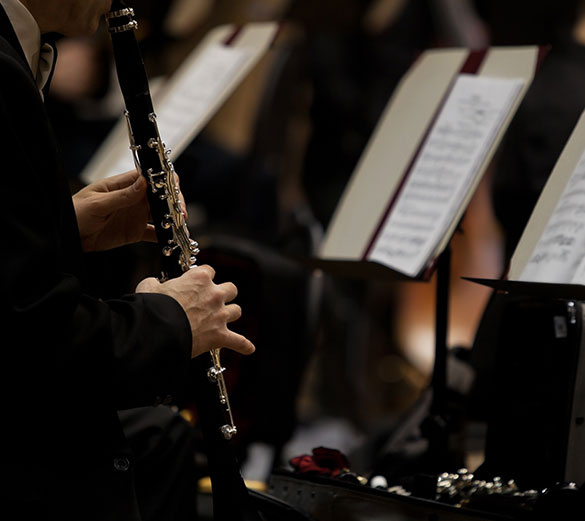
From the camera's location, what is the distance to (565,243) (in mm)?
1852

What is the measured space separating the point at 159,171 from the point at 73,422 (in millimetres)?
428

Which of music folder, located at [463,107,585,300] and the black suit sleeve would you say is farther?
music folder, located at [463,107,585,300]

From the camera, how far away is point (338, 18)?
5621 millimetres

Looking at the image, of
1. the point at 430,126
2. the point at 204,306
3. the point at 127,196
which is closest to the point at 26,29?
the point at 127,196

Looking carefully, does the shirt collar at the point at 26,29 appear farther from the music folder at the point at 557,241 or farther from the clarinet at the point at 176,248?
the music folder at the point at 557,241

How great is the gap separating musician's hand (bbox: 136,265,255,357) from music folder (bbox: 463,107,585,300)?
0.42 metres

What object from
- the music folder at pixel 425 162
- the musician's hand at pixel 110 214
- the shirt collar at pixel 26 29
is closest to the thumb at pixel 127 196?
the musician's hand at pixel 110 214

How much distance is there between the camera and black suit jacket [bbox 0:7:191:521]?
1.46 m

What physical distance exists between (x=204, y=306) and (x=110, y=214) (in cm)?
40

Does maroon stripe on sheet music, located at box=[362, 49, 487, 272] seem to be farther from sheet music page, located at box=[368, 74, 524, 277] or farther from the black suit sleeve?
the black suit sleeve

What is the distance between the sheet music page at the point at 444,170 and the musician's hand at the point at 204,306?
0.60 metres

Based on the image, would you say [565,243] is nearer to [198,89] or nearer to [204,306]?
[204,306]

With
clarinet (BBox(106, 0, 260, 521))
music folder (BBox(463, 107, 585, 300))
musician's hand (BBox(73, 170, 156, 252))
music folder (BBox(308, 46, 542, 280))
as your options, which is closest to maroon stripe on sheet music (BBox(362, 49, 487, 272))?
music folder (BBox(308, 46, 542, 280))

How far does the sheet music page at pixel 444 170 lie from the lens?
221 cm
